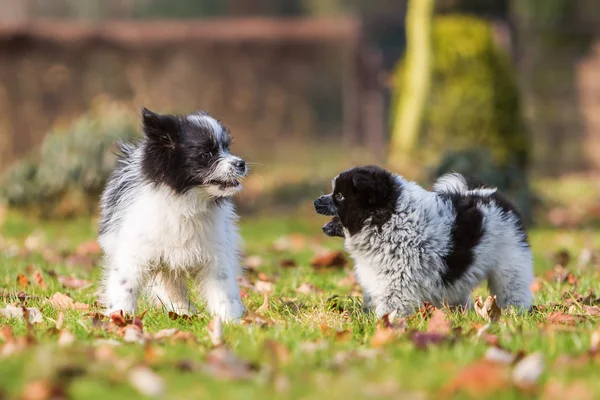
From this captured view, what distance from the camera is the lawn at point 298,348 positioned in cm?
331

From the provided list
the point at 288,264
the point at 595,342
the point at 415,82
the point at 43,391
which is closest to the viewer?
the point at 43,391

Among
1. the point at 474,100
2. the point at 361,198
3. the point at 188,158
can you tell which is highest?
the point at 188,158

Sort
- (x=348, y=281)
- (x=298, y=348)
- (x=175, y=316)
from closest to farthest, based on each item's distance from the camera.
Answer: (x=298, y=348), (x=175, y=316), (x=348, y=281)

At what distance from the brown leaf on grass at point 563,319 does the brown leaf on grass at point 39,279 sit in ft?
11.3

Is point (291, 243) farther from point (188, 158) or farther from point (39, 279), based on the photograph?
point (188, 158)

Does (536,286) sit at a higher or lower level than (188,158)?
lower

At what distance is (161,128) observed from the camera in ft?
17.6

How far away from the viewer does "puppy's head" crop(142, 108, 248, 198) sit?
5.29 meters

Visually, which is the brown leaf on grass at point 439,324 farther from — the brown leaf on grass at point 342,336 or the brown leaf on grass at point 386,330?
the brown leaf on grass at point 342,336

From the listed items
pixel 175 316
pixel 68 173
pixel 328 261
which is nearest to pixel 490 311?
pixel 175 316

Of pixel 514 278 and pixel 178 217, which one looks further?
pixel 514 278

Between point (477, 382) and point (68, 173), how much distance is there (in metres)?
9.36

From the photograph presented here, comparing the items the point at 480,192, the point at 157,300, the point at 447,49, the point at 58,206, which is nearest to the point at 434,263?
the point at 480,192

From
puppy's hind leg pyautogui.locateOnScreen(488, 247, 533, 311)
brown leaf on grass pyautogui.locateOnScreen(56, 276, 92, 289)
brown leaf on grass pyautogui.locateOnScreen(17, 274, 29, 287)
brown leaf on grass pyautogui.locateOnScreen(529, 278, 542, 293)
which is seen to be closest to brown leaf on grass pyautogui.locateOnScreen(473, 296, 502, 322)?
puppy's hind leg pyautogui.locateOnScreen(488, 247, 533, 311)
